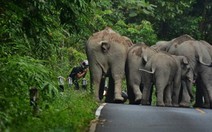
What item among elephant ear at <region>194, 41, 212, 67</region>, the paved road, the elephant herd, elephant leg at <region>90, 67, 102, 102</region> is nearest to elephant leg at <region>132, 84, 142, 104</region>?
the elephant herd

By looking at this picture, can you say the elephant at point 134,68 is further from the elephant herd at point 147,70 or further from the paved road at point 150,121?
the paved road at point 150,121

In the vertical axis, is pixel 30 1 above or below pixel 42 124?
above

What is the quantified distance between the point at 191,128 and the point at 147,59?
9581mm

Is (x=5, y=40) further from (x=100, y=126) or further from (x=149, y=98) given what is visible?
(x=149, y=98)

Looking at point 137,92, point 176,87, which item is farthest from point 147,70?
point 176,87

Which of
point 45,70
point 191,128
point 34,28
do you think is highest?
point 34,28

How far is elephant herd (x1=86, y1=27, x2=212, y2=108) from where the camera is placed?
2269cm

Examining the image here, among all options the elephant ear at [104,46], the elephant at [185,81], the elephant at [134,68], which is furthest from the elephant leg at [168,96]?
the elephant ear at [104,46]

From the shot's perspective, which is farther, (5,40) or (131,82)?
(131,82)

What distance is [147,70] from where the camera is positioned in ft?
75.7

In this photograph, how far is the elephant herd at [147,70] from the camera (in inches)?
893

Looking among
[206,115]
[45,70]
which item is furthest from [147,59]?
[45,70]

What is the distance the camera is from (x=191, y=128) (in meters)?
13.9

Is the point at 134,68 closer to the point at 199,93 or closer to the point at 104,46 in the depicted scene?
the point at 104,46
